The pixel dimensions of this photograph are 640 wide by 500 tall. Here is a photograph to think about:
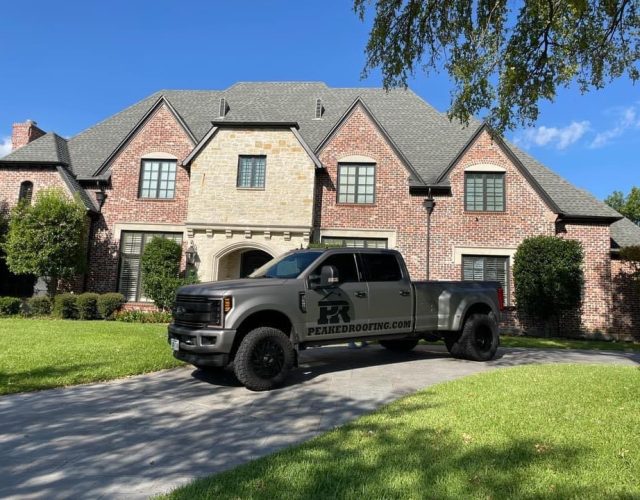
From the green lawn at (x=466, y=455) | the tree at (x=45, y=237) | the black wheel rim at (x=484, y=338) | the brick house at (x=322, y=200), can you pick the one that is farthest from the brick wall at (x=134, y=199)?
the green lawn at (x=466, y=455)

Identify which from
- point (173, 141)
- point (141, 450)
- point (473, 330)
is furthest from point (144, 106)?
point (141, 450)

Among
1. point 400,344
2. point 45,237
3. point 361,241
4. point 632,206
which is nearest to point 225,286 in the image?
point 400,344

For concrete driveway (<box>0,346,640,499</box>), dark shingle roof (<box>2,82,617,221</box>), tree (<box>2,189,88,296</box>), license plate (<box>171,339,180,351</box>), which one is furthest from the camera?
dark shingle roof (<box>2,82,617,221</box>)

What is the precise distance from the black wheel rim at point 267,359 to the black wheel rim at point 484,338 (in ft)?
14.7

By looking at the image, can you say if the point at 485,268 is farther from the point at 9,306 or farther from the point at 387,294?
the point at 9,306

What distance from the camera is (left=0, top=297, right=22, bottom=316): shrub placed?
615 inches

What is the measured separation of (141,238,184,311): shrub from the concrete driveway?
28.5ft

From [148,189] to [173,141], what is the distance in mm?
2199

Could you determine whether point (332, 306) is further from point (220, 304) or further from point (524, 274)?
point (524, 274)

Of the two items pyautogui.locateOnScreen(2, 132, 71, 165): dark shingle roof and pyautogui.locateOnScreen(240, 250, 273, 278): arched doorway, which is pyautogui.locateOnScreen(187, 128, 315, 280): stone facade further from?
pyautogui.locateOnScreen(2, 132, 71, 165): dark shingle roof

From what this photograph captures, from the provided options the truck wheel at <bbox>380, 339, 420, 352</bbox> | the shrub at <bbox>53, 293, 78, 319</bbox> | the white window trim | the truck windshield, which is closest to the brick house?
the white window trim

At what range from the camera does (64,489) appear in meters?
3.25

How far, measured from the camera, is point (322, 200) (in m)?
17.3

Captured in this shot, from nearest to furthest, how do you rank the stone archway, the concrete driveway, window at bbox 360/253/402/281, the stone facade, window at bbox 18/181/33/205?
the concrete driveway, window at bbox 360/253/402/281, the stone facade, the stone archway, window at bbox 18/181/33/205
